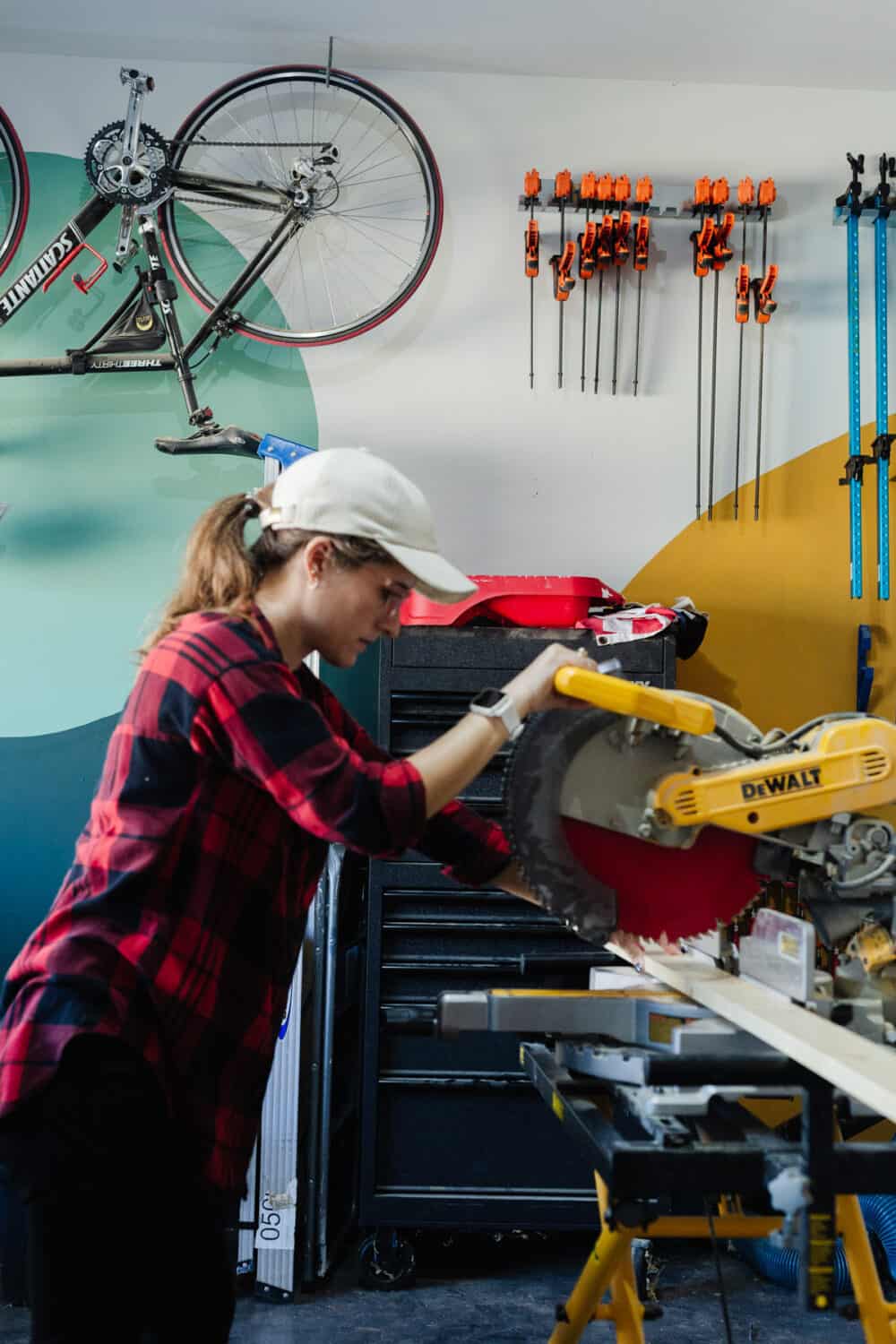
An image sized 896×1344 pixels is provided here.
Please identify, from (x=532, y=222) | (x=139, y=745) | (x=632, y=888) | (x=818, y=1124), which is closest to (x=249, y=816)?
(x=139, y=745)

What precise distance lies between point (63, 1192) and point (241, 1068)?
213 millimetres

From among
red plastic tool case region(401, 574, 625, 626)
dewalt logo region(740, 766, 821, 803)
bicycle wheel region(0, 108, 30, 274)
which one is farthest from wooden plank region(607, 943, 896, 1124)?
bicycle wheel region(0, 108, 30, 274)

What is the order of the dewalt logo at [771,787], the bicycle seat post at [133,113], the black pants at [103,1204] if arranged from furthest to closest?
1. the bicycle seat post at [133,113]
2. the dewalt logo at [771,787]
3. the black pants at [103,1204]

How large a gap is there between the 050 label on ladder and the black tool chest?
0.52 feet

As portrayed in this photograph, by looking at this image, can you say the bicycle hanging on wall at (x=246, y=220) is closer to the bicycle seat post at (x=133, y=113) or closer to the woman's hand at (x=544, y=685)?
the bicycle seat post at (x=133, y=113)

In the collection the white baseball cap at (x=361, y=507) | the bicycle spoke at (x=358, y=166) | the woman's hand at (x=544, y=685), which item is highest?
the bicycle spoke at (x=358, y=166)

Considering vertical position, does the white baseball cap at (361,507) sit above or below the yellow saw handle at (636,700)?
above

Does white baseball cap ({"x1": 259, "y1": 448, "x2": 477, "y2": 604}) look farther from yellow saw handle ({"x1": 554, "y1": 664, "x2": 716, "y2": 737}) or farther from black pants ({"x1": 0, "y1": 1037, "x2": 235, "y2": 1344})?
black pants ({"x1": 0, "y1": 1037, "x2": 235, "y2": 1344})

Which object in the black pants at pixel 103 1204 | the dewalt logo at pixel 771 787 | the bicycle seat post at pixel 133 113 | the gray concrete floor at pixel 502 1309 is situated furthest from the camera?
the bicycle seat post at pixel 133 113

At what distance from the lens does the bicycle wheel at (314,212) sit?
3281 mm

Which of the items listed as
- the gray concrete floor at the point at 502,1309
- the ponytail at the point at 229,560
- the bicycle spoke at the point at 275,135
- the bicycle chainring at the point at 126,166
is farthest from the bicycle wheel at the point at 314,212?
the gray concrete floor at the point at 502,1309

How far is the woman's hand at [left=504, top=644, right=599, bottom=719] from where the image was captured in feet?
4.65

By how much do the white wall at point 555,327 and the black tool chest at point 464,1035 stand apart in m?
0.59

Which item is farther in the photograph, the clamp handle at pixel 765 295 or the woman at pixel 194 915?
the clamp handle at pixel 765 295
